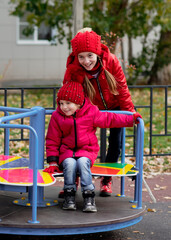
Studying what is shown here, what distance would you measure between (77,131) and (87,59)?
26.0 inches

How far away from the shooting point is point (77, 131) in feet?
15.5

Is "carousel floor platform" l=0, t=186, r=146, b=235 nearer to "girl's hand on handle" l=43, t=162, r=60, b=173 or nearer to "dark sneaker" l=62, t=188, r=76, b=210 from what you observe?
"dark sneaker" l=62, t=188, r=76, b=210

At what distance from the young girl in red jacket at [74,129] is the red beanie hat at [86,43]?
0.31 metres

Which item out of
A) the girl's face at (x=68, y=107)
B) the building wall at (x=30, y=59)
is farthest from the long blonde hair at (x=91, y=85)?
the building wall at (x=30, y=59)

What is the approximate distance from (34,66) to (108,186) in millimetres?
19430

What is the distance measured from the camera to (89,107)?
4.85m

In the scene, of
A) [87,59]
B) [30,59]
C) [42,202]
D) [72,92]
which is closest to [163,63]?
[30,59]

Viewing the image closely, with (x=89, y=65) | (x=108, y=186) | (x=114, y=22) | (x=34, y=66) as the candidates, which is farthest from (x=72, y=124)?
(x=34, y=66)

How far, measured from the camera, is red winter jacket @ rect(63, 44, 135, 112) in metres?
4.99

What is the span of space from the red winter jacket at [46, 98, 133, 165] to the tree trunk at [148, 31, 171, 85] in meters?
15.2

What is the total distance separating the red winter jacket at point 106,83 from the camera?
499 centimetres

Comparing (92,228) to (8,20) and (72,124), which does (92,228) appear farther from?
(8,20)

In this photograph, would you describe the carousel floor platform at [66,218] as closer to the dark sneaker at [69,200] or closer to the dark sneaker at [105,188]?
the dark sneaker at [69,200]

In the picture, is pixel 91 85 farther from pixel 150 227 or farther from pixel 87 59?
pixel 150 227
